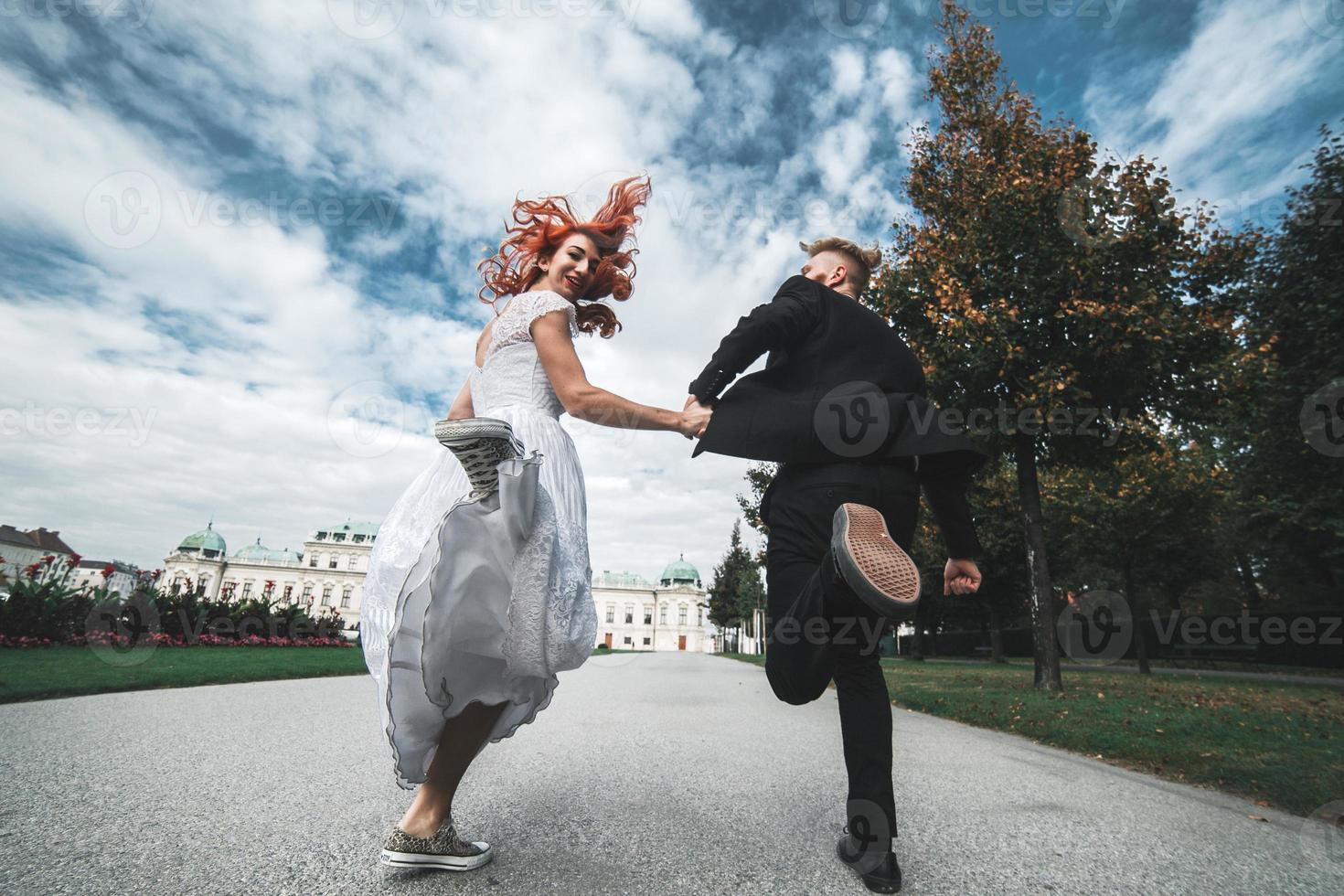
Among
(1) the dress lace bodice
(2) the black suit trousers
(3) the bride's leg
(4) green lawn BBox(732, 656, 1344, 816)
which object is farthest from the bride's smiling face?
(4) green lawn BBox(732, 656, 1344, 816)

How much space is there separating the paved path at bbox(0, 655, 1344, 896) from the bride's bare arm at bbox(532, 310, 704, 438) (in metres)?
1.43

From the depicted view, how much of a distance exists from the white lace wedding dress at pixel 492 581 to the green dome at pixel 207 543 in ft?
315

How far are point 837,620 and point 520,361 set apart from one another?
1.45 metres

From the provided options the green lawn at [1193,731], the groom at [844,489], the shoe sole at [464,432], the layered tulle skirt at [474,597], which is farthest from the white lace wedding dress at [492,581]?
the green lawn at [1193,731]

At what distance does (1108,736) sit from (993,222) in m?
8.29

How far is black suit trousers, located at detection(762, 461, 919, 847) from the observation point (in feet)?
6.20

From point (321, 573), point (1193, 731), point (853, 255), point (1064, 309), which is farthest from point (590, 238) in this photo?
point (321, 573)

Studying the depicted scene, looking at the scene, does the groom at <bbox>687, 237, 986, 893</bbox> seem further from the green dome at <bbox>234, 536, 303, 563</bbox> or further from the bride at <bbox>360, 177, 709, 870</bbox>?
the green dome at <bbox>234, 536, 303, 563</bbox>

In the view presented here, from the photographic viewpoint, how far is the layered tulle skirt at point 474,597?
170 centimetres

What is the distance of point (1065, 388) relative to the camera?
9.29 meters

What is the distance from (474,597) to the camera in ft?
5.78

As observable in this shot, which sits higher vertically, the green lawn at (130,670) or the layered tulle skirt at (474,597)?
the layered tulle skirt at (474,597)

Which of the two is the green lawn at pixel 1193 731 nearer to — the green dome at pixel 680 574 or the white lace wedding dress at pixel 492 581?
the white lace wedding dress at pixel 492 581

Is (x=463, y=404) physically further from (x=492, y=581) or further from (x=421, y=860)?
(x=421, y=860)
